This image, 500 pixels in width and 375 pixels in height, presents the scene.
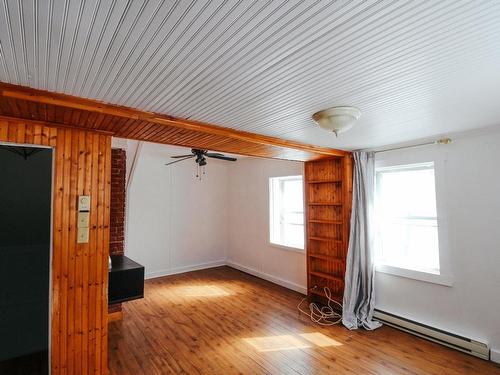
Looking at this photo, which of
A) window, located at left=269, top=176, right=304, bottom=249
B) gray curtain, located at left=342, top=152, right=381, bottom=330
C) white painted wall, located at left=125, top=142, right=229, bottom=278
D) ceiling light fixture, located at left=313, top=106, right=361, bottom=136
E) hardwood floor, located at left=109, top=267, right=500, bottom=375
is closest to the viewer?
ceiling light fixture, located at left=313, top=106, right=361, bottom=136

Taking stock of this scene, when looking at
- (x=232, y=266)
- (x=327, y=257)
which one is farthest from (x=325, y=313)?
(x=232, y=266)

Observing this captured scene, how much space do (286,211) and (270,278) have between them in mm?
1368

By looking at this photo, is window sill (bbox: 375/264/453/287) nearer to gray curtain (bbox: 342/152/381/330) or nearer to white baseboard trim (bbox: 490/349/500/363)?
gray curtain (bbox: 342/152/381/330)

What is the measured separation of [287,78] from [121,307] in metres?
3.77

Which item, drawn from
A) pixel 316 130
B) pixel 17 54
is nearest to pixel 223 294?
pixel 316 130

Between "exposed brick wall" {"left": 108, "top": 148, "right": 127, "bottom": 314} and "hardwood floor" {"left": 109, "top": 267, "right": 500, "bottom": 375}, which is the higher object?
"exposed brick wall" {"left": 108, "top": 148, "right": 127, "bottom": 314}

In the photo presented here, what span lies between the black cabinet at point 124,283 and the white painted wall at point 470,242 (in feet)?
11.2

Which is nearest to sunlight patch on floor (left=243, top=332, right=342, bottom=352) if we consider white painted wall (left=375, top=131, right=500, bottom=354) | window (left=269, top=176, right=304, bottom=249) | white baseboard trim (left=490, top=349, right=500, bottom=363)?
white painted wall (left=375, top=131, right=500, bottom=354)

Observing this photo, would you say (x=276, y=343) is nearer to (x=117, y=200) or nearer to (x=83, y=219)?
(x=83, y=219)

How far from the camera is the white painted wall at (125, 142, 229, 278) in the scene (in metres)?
5.41

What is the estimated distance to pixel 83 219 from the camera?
2229 millimetres

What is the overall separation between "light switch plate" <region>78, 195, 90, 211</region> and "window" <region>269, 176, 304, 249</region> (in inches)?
138

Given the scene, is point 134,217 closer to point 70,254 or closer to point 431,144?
point 70,254

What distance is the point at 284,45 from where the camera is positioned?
125cm
